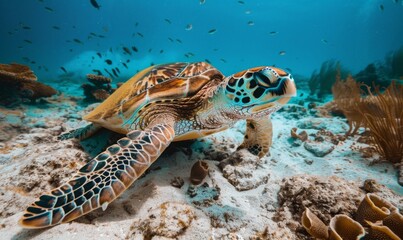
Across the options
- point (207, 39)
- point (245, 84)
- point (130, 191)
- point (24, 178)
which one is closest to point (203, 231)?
point (130, 191)

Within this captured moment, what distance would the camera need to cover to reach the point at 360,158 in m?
3.22

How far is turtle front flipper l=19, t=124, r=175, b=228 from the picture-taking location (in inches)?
60.2

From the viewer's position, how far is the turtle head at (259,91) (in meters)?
2.05

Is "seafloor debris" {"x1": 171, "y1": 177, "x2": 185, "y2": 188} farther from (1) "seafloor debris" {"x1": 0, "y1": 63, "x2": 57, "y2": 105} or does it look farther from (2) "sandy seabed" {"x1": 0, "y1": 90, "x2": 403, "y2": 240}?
(1) "seafloor debris" {"x1": 0, "y1": 63, "x2": 57, "y2": 105}

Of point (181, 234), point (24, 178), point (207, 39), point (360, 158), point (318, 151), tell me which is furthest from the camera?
point (207, 39)

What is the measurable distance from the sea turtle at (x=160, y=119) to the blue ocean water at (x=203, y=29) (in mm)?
53129

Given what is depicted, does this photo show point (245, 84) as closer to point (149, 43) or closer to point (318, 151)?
point (318, 151)

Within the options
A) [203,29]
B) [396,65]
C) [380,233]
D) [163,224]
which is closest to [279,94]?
→ [380,233]

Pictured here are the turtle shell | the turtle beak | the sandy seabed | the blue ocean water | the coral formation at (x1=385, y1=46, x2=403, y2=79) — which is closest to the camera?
the sandy seabed

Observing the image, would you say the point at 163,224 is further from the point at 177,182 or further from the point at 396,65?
the point at 396,65

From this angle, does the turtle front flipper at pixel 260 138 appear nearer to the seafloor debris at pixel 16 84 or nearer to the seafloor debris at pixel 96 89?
the seafloor debris at pixel 96 89

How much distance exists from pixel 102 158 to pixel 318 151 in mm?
3320

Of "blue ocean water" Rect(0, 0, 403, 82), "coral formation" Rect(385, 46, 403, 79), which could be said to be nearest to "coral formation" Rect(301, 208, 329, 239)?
"coral formation" Rect(385, 46, 403, 79)

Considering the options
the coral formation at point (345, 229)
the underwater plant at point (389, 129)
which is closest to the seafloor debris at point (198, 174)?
the coral formation at point (345, 229)
